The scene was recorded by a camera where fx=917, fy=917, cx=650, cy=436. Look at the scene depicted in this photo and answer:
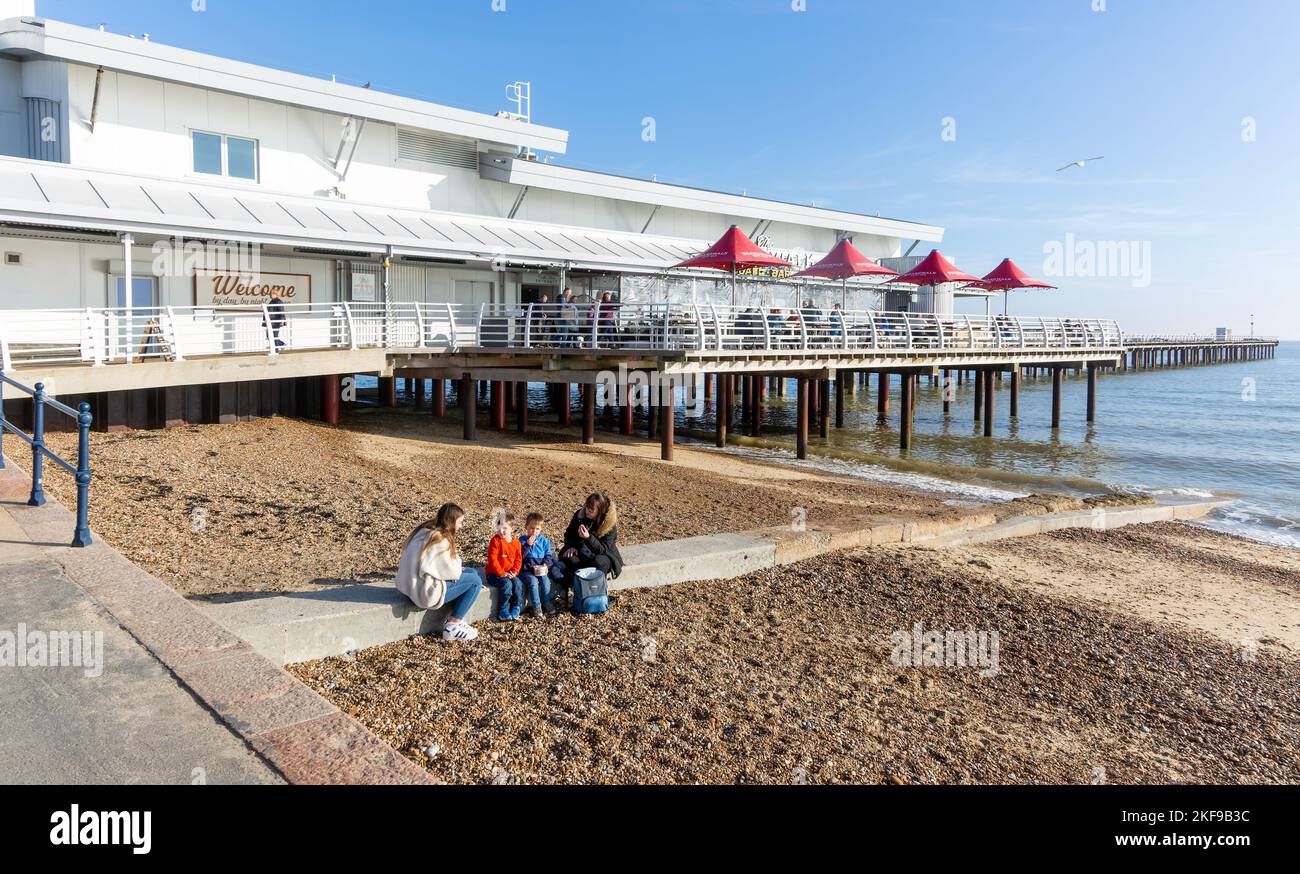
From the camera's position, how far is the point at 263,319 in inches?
698

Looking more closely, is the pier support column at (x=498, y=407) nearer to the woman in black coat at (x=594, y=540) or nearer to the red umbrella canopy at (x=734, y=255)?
the red umbrella canopy at (x=734, y=255)

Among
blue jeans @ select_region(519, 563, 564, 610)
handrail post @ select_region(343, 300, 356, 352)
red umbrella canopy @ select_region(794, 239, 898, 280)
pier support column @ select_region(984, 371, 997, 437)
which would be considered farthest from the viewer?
pier support column @ select_region(984, 371, 997, 437)

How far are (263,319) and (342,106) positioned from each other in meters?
6.77

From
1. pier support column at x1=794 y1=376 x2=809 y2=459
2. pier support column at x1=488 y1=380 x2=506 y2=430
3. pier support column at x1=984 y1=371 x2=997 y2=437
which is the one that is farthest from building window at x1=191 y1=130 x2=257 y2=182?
pier support column at x1=984 y1=371 x2=997 y2=437

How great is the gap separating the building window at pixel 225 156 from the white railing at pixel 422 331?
130 inches

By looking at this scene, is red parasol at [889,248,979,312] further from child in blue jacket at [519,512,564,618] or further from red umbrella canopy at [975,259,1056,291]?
child in blue jacket at [519,512,564,618]

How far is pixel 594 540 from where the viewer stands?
7.48 metres

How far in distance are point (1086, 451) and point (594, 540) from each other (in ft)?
81.0

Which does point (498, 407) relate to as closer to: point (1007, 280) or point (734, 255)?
point (734, 255)

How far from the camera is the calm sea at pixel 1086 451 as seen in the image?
65.5 ft

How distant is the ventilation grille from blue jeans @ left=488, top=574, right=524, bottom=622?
19091 mm

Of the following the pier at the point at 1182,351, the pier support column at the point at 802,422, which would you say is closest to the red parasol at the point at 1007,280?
the pier support column at the point at 802,422

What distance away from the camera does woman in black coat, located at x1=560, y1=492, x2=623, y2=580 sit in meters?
7.50
